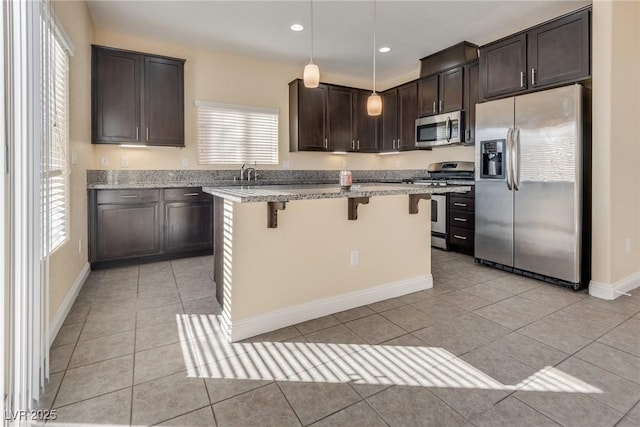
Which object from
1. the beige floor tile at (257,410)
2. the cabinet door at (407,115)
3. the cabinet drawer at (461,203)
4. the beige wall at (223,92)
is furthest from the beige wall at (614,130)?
the beige floor tile at (257,410)

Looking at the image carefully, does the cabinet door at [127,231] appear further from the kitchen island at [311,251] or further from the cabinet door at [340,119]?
the cabinet door at [340,119]

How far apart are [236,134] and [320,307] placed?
10.9ft

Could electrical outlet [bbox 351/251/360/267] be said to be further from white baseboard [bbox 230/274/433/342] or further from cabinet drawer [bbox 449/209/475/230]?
cabinet drawer [bbox 449/209/475/230]

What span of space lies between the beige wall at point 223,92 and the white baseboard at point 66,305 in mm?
1491

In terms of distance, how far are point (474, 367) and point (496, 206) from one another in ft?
7.45

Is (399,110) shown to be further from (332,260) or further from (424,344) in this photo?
(424,344)

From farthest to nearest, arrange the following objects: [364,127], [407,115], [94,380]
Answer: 1. [364,127]
2. [407,115]
3. [94,380]

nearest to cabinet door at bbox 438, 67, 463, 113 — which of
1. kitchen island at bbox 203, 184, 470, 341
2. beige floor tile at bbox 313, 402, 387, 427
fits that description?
kitchen island at bbox 203, 184, 470, 341

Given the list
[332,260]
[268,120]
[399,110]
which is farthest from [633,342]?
[268,120]

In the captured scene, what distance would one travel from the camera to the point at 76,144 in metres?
3.14

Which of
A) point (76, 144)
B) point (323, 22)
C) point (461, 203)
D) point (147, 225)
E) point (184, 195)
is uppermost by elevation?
point (323, 22)

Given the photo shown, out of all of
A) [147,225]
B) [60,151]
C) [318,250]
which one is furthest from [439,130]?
[60,151]

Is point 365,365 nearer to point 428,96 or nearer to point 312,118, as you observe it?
point 312,118

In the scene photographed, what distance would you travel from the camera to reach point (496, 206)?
3.68 metres
